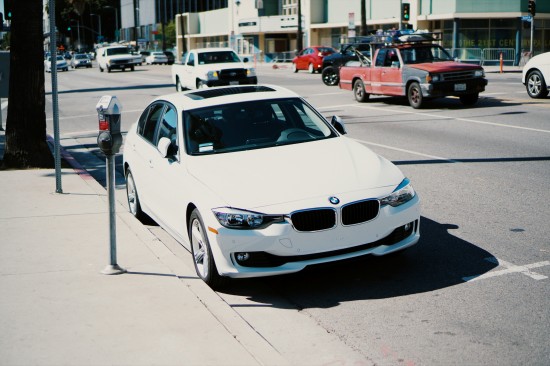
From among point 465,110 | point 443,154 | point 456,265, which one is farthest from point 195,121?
point 465,110

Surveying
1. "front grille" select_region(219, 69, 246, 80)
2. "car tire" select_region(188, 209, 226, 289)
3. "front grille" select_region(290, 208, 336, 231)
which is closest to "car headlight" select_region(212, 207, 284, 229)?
"front grille" select_region(290, 208, 336, 231)

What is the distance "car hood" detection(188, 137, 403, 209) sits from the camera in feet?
20.6

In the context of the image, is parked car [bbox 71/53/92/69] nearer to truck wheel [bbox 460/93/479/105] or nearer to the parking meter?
truck wheel [bbox 460/93/479/105]

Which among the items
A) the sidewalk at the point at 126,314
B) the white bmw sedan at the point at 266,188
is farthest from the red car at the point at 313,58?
the sidewalk at the point at 126,314

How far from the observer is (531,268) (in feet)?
22.1

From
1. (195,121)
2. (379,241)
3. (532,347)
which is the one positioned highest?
(195,121)

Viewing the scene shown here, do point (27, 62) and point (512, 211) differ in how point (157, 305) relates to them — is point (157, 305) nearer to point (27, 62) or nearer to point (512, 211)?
point (512, 211)

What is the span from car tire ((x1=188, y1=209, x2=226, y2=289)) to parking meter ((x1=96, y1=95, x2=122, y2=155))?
89cm

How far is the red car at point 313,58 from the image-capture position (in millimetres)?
44281

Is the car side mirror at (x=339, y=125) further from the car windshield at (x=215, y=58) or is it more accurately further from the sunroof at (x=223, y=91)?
the car windshield at (x=215, y=58)

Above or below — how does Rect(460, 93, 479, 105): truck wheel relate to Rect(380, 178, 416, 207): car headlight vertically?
above

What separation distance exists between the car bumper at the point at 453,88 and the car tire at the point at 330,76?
11258mm

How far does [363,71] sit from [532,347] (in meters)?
19.0

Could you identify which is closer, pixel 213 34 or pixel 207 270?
pixel 207 270
